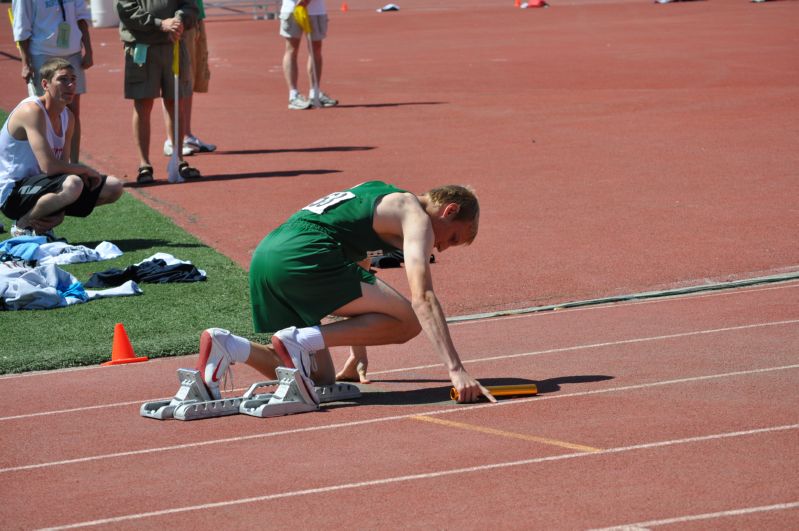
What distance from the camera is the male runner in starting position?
608 centimetres

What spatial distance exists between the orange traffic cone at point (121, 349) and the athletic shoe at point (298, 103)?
11294mm

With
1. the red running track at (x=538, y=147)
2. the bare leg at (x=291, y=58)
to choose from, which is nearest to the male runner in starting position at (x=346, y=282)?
the red running track at (x=538, y=147)

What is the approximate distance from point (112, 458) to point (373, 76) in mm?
17654

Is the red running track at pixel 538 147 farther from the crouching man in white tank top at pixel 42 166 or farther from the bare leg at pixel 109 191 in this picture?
the crouching man in white tank top at pixel 42 166

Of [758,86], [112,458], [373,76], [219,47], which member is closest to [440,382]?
[112,458]

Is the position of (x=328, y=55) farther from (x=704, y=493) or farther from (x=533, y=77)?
(x=704, y=493)

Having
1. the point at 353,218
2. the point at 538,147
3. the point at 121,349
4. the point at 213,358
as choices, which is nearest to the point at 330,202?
the point at 353,218

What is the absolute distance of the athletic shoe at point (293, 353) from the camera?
244 inches

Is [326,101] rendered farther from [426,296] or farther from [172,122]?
[426,296]

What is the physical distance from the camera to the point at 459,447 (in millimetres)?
5559

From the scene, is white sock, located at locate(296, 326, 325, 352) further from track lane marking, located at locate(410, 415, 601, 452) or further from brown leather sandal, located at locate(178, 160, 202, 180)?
brown leather sandal, located at locate(178, 160, 202, 180)

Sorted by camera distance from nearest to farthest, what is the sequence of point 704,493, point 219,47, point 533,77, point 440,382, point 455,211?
point 704,493, point 455,211, point 440,382, point 533,77, point 219,47

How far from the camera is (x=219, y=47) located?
29.3 meters

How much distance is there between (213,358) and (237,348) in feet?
0.47
